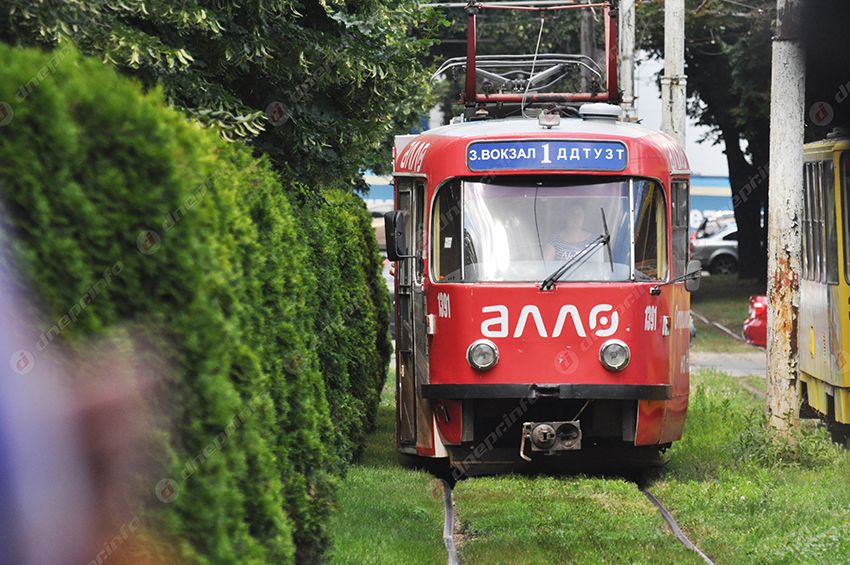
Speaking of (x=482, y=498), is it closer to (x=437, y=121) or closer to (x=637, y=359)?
(x=637, y=359)

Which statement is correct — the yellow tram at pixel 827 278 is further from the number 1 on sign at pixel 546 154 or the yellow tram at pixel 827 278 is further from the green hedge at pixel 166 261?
Result: the green hedge at pixel 166 261

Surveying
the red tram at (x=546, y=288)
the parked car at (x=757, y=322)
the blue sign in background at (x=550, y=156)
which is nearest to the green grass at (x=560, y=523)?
the red tram at (x=546, y=288)

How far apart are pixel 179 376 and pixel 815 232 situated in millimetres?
11637

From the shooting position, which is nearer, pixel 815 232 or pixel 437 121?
pixel 815 232

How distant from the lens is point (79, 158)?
530 centimetres

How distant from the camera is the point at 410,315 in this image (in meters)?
13.7

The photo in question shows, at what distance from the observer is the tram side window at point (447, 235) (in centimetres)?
1276

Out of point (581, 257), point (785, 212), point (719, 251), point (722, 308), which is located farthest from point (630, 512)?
point (719, 251)

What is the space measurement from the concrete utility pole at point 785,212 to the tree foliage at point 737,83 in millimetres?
17977

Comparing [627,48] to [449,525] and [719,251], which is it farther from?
[719,251]

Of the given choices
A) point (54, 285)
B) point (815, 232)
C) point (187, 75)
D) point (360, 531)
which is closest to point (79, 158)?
point (54, 285)

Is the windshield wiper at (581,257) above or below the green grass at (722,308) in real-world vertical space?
above

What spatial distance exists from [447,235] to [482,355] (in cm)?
107

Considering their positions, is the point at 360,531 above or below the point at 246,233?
below
